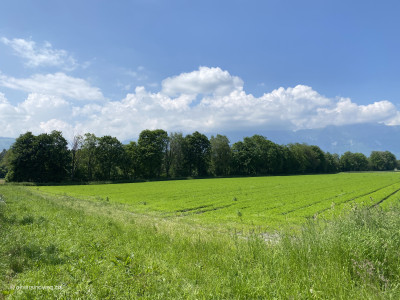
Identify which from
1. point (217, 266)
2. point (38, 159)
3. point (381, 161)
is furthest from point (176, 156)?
point (381, 161)

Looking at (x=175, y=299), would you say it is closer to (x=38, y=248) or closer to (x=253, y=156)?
(x=38, y=248)

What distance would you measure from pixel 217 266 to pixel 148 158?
87.5 meters

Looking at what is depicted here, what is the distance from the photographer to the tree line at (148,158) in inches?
2781

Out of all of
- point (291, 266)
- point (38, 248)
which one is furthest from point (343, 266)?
point (38, 248)

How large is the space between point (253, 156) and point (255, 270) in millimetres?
118603

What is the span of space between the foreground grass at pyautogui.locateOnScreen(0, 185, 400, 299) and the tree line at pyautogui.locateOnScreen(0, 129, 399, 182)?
7651cm

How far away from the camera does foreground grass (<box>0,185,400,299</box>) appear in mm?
4805

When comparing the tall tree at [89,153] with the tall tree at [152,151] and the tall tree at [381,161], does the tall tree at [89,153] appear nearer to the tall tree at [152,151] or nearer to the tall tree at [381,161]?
the tall tree at [152,151]

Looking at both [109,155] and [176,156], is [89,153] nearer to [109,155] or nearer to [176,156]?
[109,155]

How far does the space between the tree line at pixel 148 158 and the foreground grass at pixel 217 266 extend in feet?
251

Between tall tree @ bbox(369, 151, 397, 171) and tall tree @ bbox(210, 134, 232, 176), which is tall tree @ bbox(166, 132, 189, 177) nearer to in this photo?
tall tree @ bbox(210, 134, 232, 176)

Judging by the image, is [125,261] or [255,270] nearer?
[255,270]

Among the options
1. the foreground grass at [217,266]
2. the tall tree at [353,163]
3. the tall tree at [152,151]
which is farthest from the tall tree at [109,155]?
the tall tree at [353,163]

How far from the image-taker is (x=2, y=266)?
6172mm
